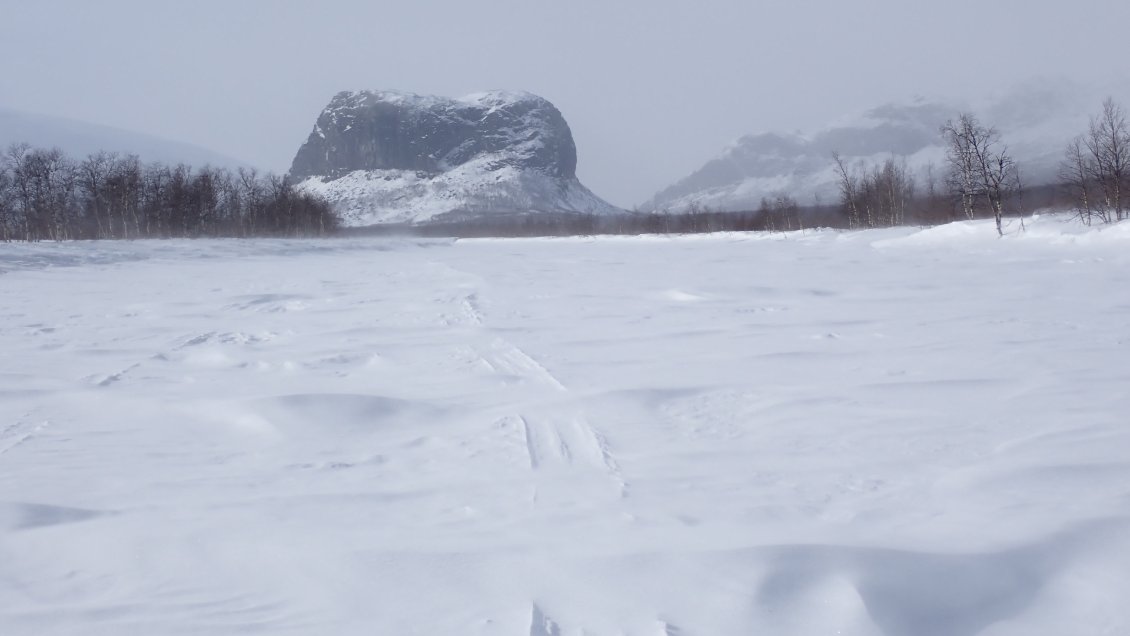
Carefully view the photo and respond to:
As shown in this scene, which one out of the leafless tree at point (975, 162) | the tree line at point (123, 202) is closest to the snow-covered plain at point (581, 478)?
the leafless tree at point (975, 162)

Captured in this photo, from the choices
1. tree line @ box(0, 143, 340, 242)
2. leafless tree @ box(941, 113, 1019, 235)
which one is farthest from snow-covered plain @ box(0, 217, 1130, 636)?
tree line @ box(0, 143, 340, 242)

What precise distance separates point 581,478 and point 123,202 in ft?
198

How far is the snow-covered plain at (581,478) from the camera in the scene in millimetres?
2561

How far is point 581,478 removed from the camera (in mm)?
3828

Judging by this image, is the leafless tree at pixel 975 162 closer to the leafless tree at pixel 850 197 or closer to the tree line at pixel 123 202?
the leafless tree at pixel 850 197

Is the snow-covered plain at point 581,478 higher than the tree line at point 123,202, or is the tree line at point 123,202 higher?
the tree line at point 123,202

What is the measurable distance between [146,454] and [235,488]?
1.01 m

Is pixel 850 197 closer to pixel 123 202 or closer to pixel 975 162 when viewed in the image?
pixel 975 162

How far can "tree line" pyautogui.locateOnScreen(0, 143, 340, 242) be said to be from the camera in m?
50.4

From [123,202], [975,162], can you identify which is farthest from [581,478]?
[123,202]

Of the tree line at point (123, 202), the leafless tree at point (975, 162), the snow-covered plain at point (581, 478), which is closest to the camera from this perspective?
the snow-covered plain at point (581, 478)

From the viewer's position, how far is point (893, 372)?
19.4 ft

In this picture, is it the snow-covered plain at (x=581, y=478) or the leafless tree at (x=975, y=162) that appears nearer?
the snow-covered plain at (x=581, y=478)

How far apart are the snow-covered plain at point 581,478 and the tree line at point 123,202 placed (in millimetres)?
47315
